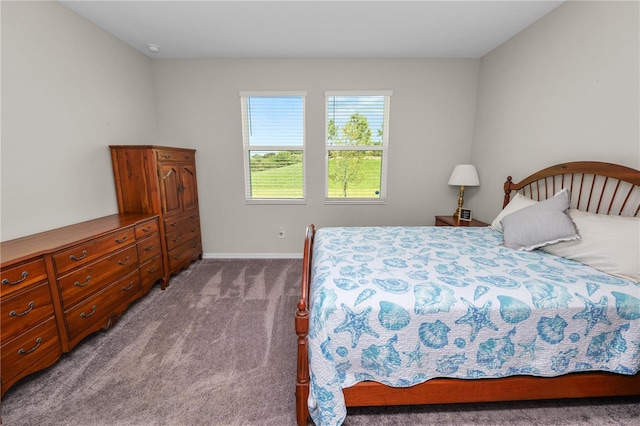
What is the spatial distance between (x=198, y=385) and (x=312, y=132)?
2934mm

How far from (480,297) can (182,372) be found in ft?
6.23

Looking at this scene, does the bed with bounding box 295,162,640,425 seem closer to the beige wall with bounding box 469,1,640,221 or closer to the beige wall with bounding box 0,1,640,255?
the beige wall with bounding box 469,1,640,221

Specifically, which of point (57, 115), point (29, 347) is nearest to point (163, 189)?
point (57, 115)

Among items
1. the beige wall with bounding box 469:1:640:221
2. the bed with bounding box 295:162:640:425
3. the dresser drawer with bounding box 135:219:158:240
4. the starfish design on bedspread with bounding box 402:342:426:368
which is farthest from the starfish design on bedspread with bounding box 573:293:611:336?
the dresser drawer with bounding box 135:219:158:240

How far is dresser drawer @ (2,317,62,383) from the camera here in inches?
56.6

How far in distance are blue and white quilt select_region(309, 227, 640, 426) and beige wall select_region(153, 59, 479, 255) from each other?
91.3 inches

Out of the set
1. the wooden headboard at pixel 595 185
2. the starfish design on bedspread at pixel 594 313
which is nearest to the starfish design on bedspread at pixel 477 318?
the starfish design on bedspread at pixel 594 313

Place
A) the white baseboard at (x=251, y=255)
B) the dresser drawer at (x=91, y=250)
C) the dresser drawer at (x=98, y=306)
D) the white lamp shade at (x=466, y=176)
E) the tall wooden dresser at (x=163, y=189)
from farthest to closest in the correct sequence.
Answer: the white baseboard at (x=251, y=255) → the white lamp shade at (x=466, y=176) → the tall wooden dresser at (x=163, y=189) → the dresser drawer at (x=98, y=306) → the dresser drawer at (x=91, y=250)

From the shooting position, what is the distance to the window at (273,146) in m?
3.48

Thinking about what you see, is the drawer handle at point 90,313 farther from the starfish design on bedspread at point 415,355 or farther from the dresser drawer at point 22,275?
the starfish design on bedspread at point 415,355

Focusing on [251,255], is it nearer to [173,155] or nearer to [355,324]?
[173,155]

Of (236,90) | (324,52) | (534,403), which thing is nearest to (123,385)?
(534,403)

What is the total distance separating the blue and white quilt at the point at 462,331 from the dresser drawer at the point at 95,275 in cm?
171

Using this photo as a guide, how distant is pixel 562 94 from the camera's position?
2.24 m
